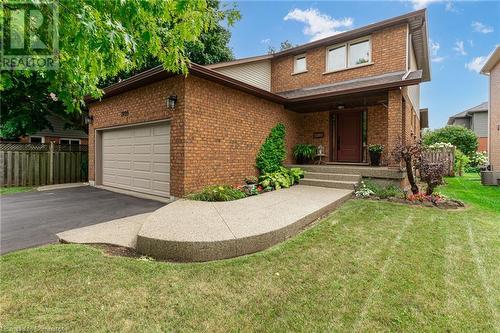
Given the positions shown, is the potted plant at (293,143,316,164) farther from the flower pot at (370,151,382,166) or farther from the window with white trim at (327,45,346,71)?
the window with white trim at (327,45,346,71)

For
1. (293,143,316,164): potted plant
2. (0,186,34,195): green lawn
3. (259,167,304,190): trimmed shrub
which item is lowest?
(0,186,34,195): green lawn

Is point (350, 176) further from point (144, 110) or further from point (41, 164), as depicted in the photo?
point (41, 164)

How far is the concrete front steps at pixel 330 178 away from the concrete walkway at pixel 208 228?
2136mm

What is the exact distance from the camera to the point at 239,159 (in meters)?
7.86

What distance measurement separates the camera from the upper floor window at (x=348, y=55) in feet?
33.2

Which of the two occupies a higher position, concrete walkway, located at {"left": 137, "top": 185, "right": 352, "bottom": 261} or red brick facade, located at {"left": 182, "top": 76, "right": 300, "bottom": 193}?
red brick facade, located at {"left": 182, "top": 76, "right": 300, "bottom": 193}

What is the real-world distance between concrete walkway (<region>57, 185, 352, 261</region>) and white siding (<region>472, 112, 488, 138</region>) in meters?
30.6

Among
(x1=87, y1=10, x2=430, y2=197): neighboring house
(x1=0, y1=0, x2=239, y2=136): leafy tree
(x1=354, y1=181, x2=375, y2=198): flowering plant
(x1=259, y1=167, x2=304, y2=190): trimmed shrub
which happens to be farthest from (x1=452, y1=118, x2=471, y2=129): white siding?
(x1=0, y1=0, x2=239, y2=136): leafy tree

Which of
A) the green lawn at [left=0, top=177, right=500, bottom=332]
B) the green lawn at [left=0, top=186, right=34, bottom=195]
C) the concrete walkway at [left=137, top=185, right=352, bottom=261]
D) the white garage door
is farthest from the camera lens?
the green lawn at [left=0, top=186, right=34, bottom=195]

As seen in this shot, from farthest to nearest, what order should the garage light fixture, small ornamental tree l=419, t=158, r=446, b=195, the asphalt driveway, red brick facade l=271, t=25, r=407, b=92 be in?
red brick facade l=271, t=25, r=407, b=92 < small ornamental tree l=419, t=158, r=446, b=195 < the garage light fixture < the asphalt driveway

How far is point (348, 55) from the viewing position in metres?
10.5

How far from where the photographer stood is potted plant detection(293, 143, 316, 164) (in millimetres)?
10062

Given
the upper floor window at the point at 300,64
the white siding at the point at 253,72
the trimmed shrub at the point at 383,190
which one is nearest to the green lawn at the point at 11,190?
the white siding at the point at 253,72

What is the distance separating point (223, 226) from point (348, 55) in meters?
9.89
